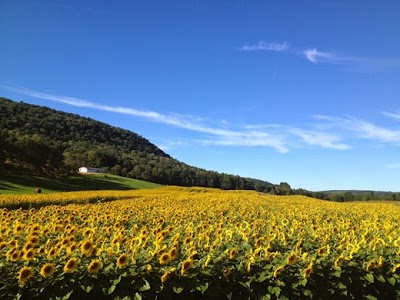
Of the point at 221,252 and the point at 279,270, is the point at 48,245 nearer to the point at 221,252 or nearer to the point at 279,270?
the point at 221,252

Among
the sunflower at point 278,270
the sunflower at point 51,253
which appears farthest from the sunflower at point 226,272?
the sunflower at point 51,253

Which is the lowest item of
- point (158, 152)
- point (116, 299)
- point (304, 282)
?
point (116, 299)

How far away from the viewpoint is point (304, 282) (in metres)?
5.78

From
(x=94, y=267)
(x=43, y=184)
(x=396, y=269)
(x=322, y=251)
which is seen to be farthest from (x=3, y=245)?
(x=43, y=184)

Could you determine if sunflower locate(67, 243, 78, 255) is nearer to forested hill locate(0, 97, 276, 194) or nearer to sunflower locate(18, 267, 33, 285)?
sunflower locate(18, 267, 33, 285)

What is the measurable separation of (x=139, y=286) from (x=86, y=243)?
3.77ft

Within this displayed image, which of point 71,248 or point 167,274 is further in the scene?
point 71,248

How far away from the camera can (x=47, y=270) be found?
16.6 ft

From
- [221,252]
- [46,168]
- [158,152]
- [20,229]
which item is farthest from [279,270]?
[158,152]

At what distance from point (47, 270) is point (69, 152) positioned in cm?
10831

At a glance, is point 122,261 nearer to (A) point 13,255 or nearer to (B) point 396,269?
(A) point 13,255

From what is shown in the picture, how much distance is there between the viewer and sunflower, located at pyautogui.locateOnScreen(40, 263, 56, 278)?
5.02 metres

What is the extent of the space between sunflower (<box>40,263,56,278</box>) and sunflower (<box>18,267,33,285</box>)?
14 centimetres

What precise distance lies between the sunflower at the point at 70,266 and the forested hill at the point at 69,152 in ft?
208
